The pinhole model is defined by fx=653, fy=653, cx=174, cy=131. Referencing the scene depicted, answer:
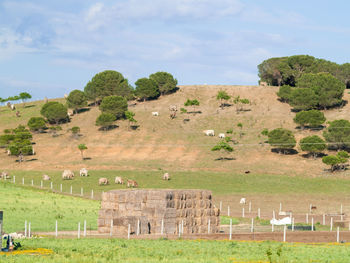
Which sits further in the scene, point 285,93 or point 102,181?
point 285,93

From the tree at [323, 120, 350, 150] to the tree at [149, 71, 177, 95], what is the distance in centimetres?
5403

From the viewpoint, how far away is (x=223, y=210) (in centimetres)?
7288

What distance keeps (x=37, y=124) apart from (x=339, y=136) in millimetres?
60947

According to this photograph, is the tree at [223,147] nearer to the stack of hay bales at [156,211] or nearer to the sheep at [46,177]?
the sheep at [46,177]

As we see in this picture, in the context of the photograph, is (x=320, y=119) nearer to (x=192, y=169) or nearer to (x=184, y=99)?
(x=192, y=169)

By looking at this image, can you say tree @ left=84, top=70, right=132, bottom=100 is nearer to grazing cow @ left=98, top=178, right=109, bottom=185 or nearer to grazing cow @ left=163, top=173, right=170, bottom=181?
grazing cow @ left=163, top=173, right=170, bottom=181

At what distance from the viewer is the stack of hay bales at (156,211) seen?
153 ft

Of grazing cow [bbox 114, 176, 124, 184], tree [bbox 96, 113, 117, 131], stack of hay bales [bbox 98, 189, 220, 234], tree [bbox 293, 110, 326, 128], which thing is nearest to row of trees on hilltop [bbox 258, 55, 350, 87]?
tree [bbox 293, 110, 326, 128]

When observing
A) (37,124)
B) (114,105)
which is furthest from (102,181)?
(37,124)

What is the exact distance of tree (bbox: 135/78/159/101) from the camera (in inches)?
6068

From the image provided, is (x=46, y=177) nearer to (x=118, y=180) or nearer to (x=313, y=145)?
(x=118, y=180)

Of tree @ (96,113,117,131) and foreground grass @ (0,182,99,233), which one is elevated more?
tree @ (96,113,117,131)

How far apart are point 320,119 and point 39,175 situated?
54.0 metres

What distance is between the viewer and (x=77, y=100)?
148125 mm
